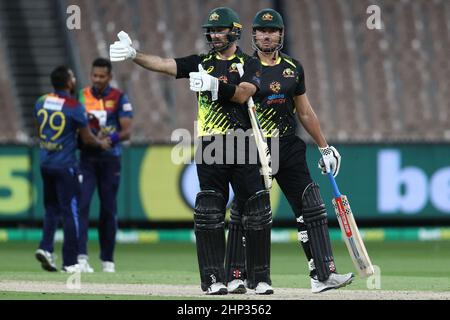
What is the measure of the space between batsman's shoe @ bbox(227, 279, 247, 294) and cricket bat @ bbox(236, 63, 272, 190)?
2.48 ft

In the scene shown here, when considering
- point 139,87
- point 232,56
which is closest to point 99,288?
point 232,56

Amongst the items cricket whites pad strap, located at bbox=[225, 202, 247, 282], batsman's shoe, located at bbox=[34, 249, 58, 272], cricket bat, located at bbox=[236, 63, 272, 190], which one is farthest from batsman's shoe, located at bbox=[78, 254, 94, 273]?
cricket bat, located at bbox=[236, 63, 272, 190]

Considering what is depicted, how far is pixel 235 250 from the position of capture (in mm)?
9414

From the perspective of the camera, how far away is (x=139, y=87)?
71.8 ft

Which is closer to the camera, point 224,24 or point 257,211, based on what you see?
point 224,24

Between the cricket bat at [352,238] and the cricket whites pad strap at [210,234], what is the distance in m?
1.05

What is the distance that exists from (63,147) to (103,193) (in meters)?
0.70

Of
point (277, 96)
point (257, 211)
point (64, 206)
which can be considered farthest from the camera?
point (64, 206)

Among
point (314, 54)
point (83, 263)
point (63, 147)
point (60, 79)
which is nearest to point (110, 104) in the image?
point (60, 79)

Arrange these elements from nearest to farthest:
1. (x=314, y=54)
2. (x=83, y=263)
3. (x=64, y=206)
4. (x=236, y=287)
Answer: (x=236, y=287) < (x=64, y=206) < (x=83, y=263) < (x=314, y=54)

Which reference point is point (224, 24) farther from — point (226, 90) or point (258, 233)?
point (258, 233)

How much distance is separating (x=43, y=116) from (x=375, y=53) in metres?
11.8

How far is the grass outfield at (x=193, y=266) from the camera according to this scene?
10633 millimetres
